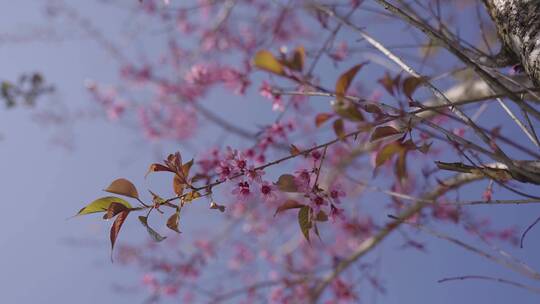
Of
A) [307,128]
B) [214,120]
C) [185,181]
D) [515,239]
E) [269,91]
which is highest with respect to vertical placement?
[307,128]

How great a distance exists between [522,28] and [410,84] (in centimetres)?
39

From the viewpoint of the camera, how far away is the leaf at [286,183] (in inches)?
42.1

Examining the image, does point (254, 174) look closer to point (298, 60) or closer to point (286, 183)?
point (286, 183)

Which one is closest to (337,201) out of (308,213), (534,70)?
(308,213)

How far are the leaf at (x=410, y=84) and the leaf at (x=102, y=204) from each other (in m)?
0.71

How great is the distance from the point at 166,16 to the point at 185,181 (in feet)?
13.3

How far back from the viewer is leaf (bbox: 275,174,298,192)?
107cm

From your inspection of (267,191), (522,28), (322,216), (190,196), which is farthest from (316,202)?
(522,28)

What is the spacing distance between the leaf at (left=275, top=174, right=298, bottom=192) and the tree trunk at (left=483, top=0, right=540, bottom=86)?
66cm

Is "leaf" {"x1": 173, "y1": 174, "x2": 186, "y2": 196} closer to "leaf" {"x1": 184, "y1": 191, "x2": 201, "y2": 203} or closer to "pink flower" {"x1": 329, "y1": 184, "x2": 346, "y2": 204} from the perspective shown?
"leaf" {"x1": 184, "y1": 191, "x2": 201, "y2": 203}

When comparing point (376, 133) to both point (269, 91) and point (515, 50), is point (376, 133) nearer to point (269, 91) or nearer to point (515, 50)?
point (515, 50)

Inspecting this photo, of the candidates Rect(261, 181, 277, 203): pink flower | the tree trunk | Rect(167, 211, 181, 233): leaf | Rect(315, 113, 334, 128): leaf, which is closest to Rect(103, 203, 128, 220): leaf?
Rect(167, 211, 181, 233): leaf

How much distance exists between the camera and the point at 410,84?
98 centimetres

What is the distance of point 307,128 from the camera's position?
18.1 ft
